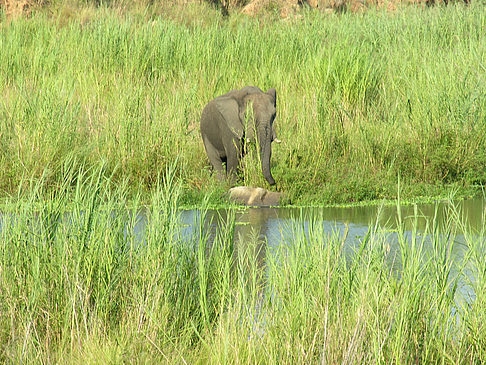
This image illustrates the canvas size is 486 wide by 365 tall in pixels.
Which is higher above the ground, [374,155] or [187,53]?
[187,53]

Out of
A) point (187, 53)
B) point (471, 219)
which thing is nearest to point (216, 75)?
point (187, 53)

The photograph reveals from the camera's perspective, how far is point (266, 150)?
26.2 ft

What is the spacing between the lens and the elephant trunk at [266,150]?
8000 mm

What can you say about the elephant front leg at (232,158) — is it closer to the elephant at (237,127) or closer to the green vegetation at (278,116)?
the elephant at (237,127)

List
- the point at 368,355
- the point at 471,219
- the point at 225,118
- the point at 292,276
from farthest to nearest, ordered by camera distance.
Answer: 1. the point at 225,118
2. the point at 471,219
3. the point at 292,276
4. the point at 368,355

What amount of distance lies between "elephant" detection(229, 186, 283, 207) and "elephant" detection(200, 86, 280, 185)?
17 cm

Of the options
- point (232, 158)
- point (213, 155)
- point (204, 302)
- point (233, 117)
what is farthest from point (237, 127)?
point (204, 302)

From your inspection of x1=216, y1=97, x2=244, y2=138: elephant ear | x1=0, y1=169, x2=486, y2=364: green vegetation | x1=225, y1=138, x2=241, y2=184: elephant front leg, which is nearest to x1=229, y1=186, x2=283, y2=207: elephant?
x1=225, y1=138, x2=241, y2=184: elephant front leg

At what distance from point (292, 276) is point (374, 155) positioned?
234 inches

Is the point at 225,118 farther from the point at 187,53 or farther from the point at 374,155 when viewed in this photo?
the point at 187,53

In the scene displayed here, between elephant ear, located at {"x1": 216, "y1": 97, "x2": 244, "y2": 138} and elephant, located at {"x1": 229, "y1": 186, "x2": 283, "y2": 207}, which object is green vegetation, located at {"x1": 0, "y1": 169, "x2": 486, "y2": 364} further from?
elephant ear, located at {"x1": 216, "y1": 97, "x2": 244, "y2": 138}

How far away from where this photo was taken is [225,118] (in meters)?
8.39

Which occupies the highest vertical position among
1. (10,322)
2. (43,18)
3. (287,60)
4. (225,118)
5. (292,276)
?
(43,18)

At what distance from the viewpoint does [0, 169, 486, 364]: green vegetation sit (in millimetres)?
3146
